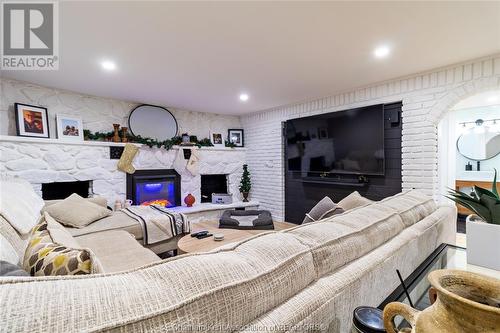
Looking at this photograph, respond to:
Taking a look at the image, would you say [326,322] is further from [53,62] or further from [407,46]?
[53,62]

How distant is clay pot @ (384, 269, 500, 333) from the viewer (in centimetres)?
38

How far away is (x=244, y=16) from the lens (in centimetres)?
177

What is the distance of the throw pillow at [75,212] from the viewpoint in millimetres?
2568

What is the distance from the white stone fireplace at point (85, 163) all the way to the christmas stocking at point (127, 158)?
9 centimetres

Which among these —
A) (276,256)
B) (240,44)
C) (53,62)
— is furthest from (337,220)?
(53,62)

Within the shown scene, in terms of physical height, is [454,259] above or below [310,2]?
below

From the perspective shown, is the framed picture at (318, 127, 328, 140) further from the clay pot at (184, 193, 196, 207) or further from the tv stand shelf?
the clay pot at (184, 193, 196, 207)

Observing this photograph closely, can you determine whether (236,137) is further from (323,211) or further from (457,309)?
(457,309)

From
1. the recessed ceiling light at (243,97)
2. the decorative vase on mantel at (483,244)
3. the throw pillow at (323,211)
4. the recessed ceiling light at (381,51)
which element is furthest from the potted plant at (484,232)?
the recessed ceiling light at (243,97)

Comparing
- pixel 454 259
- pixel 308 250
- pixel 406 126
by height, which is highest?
pixel 406 126

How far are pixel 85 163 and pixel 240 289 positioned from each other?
3888 millimetres

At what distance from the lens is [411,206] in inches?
59.0

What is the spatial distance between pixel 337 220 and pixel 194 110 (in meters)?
4.32

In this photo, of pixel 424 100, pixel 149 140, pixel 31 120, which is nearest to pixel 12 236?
pixel 31 120
